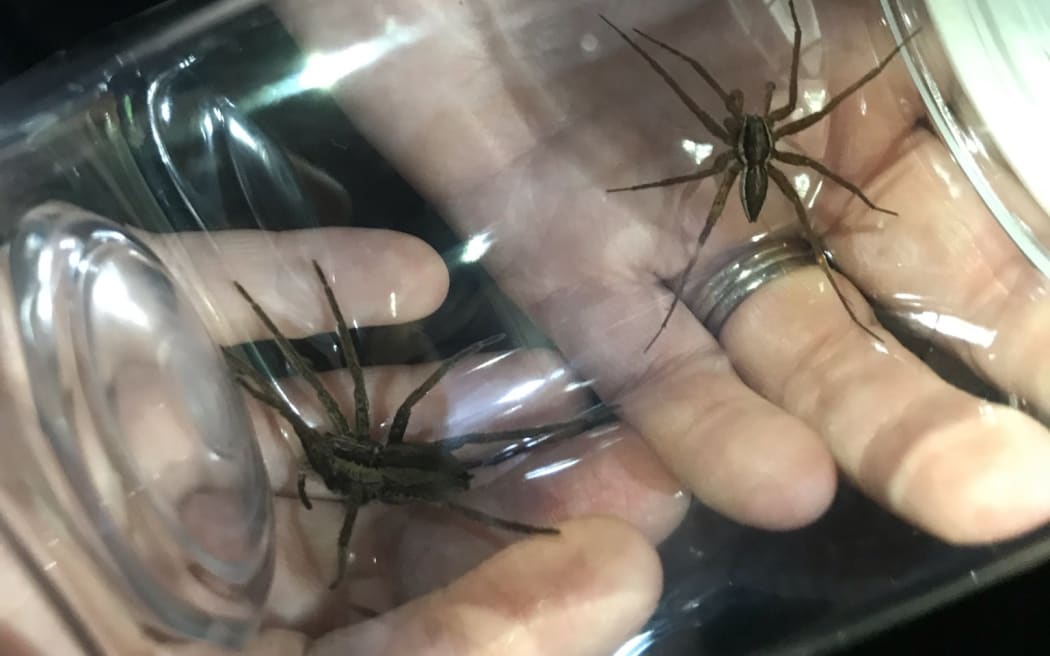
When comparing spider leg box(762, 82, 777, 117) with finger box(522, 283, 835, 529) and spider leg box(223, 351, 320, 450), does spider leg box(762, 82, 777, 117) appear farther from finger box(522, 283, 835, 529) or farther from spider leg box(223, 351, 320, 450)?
spider leg box(223, 351, 320, 450)

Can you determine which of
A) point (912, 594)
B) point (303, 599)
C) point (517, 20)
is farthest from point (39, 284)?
point (912, 594)

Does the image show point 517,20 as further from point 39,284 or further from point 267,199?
point 39,284

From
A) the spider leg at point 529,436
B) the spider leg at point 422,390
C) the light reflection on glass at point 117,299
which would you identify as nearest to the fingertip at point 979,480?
the spider leg at point 529,436

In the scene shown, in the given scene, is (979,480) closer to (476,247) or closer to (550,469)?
(550,469)

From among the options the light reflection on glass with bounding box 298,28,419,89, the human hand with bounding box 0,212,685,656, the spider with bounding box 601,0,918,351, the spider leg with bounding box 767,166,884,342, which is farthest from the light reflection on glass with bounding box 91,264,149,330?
the spider leg with bounding box 767,166,884,342

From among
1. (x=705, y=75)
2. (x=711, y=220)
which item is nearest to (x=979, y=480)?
(x=711, y=220)

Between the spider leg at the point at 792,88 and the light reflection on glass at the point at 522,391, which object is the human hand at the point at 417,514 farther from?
the spider leg at the point at 792,88
